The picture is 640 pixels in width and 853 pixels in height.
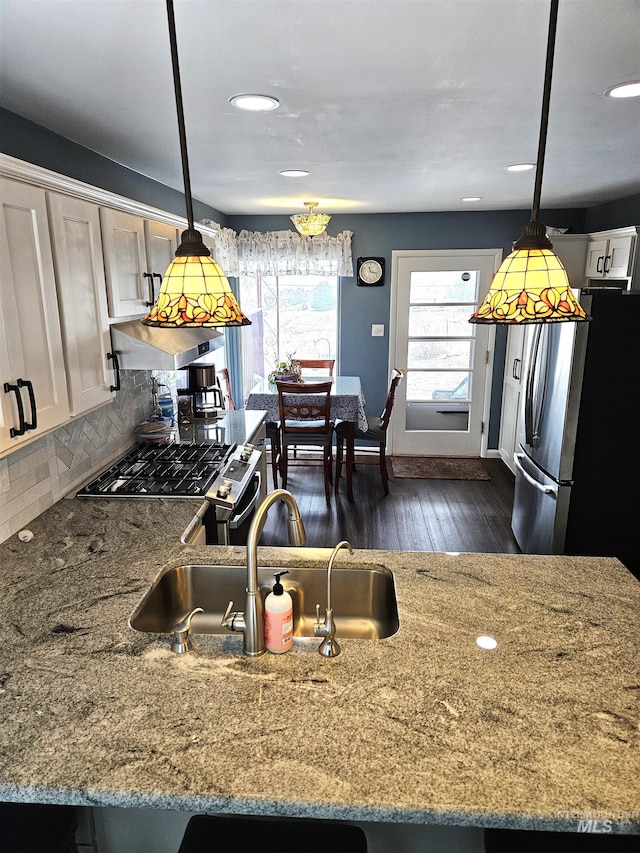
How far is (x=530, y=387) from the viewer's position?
11.7ft

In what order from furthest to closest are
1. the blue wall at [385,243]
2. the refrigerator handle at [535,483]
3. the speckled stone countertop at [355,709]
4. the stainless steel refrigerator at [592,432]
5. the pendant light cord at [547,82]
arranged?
the blue wall at [385,243] → the refrigerator handle at [535,483] → the stainless steel refrigerator at [592,432] → the pendant light cord at [547,82] → the speckled stone countertop at [355,709]

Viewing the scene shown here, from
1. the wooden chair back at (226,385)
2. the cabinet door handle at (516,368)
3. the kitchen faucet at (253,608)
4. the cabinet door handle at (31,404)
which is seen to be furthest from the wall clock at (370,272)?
the kitchen faucet at (253,608)

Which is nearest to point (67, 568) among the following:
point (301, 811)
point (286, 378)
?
point (301, 811)

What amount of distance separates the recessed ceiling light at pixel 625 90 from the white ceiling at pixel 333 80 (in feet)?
0.15

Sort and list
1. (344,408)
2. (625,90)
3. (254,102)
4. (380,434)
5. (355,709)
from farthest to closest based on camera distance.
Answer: (380,434), (344,408), (254,102), (625,90), (355,709)

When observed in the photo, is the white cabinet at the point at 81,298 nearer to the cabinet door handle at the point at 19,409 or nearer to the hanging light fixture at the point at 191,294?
the cabinet door handle at the point at 19,409

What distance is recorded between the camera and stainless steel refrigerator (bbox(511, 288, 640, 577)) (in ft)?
9.76

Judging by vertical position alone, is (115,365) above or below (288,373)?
above

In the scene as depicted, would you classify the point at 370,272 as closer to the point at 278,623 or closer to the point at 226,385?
the point at 226,385

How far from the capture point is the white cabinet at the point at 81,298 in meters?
1.81

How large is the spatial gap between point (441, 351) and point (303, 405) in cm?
187

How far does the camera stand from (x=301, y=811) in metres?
0.96

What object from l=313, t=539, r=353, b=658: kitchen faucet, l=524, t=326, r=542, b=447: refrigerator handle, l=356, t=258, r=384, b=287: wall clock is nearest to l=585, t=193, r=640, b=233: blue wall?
l=524, t=326, r=542, b=447: refrigerator handle

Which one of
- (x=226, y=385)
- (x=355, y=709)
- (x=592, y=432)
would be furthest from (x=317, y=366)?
(x=355, y=709)
